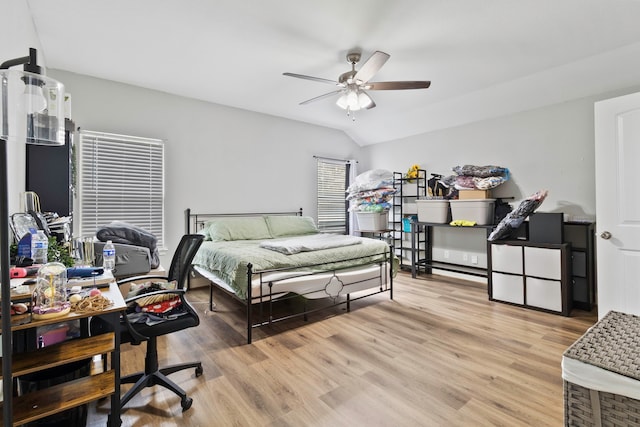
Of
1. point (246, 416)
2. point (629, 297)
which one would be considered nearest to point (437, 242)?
point (629, 297)

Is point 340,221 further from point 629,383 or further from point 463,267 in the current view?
point 629,383

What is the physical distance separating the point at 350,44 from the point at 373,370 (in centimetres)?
279

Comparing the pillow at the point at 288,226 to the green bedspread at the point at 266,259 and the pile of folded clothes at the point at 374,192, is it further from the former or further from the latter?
the pile of folded clothes at the point at 374,192

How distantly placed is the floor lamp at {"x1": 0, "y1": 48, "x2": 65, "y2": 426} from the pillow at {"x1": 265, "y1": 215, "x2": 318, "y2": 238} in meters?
3.27

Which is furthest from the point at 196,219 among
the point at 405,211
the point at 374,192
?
the point at 405,211

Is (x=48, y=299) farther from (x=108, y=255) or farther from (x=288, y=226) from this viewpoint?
(x=288, y=226)

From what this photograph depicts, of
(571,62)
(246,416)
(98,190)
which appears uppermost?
(571,62)

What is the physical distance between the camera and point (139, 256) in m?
3.15

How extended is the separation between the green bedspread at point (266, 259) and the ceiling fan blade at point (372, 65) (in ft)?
5.75

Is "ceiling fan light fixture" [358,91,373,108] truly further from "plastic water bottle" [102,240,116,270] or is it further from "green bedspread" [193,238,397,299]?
"plastic water bottle" [102,240,116,270]

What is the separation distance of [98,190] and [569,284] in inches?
215

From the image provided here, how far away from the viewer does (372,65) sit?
8.49 feet

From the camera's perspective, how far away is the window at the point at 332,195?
18.7ft

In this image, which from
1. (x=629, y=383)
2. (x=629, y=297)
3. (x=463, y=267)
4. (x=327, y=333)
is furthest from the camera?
(x=463, y=267)
